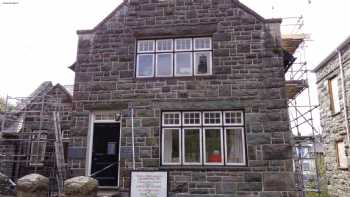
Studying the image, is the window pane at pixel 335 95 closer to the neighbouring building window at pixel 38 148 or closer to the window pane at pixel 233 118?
the window pane at pixel 233 118

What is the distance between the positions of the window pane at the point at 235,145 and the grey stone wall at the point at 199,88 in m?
0.33

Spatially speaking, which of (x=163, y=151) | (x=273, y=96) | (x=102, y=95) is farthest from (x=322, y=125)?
(x=102, y=95)

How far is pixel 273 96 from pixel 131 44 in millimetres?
5867

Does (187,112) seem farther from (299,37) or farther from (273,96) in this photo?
(299,37)

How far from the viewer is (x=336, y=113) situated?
53.9 feet

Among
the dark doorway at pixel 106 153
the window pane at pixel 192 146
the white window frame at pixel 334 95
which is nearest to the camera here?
the window pane at pixel 192 146

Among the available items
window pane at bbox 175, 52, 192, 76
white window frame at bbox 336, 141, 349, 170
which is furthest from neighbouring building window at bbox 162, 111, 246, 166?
white window frame at bbox 336, 141, 349, 170

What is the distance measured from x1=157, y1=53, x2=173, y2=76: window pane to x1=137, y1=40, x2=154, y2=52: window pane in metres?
0.52

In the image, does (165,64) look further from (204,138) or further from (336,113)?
(336,113)

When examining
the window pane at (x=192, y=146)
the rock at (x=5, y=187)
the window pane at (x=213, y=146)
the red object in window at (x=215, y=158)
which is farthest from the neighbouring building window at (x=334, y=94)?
the rock at (x=5, y=187)

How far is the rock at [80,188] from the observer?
28.8ft

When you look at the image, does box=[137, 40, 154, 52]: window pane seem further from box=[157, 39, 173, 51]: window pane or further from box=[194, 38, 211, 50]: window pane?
box=[194, 38, 211, 50]: window pane

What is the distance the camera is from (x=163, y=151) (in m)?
11.4

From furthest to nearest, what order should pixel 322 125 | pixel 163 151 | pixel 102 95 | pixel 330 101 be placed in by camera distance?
1. pixel 322 125
2. pixel 330 101
3. pixel 102 95
4. pixel 163 151
